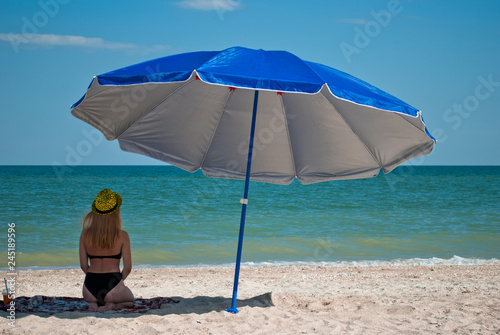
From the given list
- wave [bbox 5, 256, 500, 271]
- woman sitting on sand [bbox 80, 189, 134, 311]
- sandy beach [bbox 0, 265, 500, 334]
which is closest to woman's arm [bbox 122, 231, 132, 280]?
woman sitting on sand [bbox 80, 189, 134, 311]

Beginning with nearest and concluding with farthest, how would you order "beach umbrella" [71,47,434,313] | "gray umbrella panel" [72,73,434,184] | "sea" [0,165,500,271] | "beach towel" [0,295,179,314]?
"beach umbrella" [71,47,434,313] → "beach towel" [0,295,179,314] → "gray umbrella panel" [72,73,434,184] → "sea" [0,165,500,271]

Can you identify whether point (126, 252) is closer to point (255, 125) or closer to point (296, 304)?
point (255, 125)

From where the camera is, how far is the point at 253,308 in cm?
428

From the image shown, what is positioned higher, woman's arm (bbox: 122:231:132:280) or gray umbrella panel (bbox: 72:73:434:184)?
gray umbrella panel (bbox: 72:73:434:184)

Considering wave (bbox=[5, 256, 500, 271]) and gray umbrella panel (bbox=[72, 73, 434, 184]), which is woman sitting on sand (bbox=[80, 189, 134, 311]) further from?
wave (bbox=[5, 256, 500, 271])

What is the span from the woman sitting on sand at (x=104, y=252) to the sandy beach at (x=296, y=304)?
169mm

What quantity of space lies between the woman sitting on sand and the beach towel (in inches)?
5.6

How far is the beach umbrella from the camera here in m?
3.72

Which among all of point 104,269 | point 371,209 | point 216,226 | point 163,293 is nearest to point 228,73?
point 104,269

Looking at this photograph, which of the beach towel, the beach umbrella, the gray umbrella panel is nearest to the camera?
the beach umbrella

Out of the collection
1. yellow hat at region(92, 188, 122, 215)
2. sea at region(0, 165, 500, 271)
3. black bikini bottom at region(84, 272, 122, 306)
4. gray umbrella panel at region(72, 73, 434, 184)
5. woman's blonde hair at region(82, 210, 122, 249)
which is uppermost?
gray umbrella panel at region(72, 73, 434, 184)

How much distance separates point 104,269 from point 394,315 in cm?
260

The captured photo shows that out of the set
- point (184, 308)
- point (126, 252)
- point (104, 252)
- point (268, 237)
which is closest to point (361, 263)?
point (268, 237)

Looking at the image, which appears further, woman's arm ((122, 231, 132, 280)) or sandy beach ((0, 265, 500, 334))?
woman's arm ((122, 231, 132, 280))
